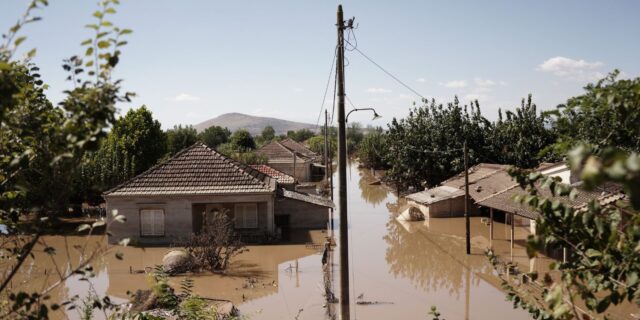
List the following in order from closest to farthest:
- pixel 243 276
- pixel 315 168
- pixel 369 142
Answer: pixel 243 276
pixel 315 168
pixel 369 142

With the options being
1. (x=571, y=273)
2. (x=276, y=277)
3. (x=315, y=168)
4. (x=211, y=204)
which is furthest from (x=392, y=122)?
(x=571, y=273)

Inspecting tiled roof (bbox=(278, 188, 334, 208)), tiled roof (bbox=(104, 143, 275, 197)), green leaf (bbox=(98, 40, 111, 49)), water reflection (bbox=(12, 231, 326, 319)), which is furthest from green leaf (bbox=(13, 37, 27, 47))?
tiled roof (bbox=(278, 188, 334, 208))

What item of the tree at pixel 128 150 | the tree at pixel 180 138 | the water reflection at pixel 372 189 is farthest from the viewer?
the tree at pixel 180 138

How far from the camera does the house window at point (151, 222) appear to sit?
75.6 feet

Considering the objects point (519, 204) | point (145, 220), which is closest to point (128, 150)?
point (145, 220)

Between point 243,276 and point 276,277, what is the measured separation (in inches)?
47.2

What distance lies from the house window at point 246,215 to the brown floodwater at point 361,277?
1903mm

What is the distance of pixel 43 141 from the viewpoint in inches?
159

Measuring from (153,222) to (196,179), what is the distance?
2728 millimetres

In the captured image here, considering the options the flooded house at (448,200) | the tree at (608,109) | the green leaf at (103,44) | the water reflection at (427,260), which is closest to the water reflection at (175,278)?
the water reflection at (427,260)

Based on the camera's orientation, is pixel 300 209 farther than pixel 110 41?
Yes

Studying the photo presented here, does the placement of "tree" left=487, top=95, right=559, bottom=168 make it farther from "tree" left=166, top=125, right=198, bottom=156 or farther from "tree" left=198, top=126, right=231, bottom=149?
"tree" left=198, top=126, right=231, bottom=149

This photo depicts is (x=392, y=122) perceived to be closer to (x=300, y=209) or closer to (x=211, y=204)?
(x=300, y=209)

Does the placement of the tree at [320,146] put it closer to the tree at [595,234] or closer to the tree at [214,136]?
the tree at [214,136]
